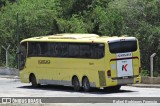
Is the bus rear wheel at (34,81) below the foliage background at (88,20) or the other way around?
below

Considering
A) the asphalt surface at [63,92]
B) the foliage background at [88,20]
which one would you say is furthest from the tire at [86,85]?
the foliage background at [88,20]

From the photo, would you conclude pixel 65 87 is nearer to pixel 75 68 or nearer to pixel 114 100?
pixel 75 68

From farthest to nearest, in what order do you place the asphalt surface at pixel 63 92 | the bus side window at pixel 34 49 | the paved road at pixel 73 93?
the bus side window at pixel 34 49 < the paved road at pixel 73 93 < the asphalt surface at pixel 63 92

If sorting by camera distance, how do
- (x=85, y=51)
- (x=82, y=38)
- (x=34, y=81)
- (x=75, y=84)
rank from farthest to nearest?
(x=34, y=81)
(x=75, y=84)
(x=82, y=38)
(x=85, y=51)

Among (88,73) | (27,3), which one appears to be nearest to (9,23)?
(27,3)

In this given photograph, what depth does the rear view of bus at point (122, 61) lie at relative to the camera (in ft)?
89.0

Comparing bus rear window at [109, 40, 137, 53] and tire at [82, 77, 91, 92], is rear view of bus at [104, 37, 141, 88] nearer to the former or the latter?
bus rear window at [109, 40, 137, 53]

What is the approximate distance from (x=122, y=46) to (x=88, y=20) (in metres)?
31.3

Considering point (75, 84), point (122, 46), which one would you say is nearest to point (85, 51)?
point (122, 46)

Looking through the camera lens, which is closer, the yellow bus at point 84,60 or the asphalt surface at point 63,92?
the asphalt surface at point 63,92

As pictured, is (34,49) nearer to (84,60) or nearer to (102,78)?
(84,60)

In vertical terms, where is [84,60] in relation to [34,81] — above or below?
above

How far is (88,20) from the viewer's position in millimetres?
A: 58656

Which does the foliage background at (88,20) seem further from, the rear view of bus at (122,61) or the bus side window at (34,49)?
the rear view of bus at (122,61)
